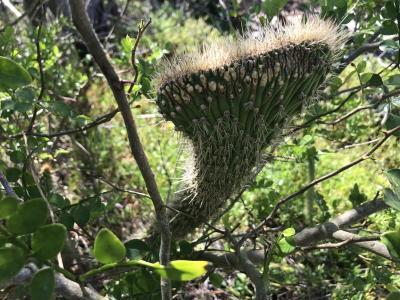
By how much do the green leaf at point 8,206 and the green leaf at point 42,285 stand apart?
0.06 meters

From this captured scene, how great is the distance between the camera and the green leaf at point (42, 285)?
0.45m

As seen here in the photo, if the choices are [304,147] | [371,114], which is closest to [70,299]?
[304,147]

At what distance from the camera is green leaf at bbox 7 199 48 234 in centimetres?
46

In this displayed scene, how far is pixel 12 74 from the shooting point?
0.54 m

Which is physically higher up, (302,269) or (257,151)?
(257,151)

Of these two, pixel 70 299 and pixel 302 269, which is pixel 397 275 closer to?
pixel 302 269

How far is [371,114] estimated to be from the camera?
8.94 ft

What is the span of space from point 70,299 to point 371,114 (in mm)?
2343

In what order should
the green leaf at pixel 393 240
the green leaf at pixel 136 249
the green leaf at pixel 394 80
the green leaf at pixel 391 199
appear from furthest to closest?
the green leaf at pixel 136 249 → the green leaf at pixel 394 80 → the green leaf at pixel 391 199 → the green leaf at pixel 393 240

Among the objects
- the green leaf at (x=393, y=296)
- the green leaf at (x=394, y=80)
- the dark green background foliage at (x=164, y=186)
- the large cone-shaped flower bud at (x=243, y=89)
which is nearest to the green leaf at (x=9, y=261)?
the dark green background foliage at (x=164, y=186)

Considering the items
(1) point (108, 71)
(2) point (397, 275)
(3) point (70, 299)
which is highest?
(1) point (108, 71)

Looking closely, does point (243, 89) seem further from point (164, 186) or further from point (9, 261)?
point (164, 186)

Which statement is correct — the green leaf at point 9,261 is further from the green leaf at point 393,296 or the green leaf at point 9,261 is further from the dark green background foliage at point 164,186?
the green leaf at point 393,296

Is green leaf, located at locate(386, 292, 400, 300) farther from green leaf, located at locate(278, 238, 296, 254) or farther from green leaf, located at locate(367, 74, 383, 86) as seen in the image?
green leaf, located at locate(367, 74, 383, 86)
